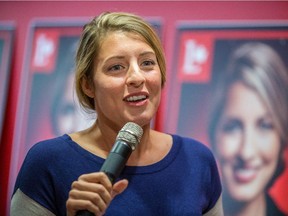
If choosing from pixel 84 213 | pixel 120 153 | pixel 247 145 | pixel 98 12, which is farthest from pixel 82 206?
pixel 98 12

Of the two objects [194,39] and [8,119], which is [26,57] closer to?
[8,119]


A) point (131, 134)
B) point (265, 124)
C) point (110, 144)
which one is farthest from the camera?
point (265, 124)

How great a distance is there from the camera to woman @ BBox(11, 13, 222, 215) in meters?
1.04

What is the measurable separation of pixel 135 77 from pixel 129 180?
247mm

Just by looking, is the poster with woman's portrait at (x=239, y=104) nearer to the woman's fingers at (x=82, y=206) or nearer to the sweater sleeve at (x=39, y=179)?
the sweater sleeve at (x=39, y=179)

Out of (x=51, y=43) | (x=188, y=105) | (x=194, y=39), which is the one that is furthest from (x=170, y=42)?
(x=51, y=43)

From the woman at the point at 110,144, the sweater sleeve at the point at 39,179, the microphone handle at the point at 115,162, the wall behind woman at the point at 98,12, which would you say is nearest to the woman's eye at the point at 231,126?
the wall behind woman at the point at 98,12

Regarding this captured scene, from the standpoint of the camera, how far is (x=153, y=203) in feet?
3.51

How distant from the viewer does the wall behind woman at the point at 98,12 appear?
209 centimetres

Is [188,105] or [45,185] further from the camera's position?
[188,105]

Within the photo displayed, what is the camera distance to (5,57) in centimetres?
232

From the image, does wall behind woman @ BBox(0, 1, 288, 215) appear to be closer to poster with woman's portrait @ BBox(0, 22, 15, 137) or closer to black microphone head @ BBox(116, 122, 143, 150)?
poster with woman's portrait @ BBox(0, 22, 15, 137)

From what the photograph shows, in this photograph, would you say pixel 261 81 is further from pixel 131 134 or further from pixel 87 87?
pixel 131 134

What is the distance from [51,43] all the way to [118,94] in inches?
53.1
